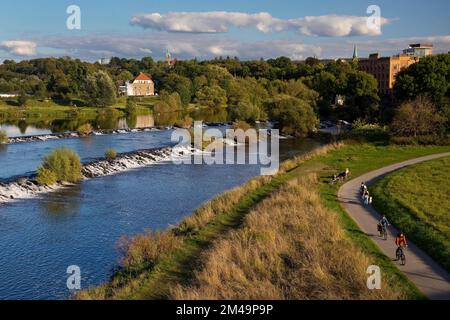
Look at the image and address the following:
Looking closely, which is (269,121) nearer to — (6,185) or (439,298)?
(6,185)

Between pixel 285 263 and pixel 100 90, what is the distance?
87.1 metres

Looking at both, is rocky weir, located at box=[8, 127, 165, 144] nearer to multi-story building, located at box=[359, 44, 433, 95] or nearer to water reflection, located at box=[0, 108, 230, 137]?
water reflection, located at box=[0, 108, 230, 137]

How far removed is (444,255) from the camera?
18.6 meters

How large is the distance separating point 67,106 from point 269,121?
144ft

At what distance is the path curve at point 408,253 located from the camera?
53.0 ft

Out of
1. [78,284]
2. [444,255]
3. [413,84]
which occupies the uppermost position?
[413,84]

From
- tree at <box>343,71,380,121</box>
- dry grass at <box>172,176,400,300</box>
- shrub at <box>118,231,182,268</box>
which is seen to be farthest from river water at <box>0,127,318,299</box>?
tree at <box>343,71,380,121</box>

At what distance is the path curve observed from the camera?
16.2 metres

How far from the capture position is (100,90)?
326 ft

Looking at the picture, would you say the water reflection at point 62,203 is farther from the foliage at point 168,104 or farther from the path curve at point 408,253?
the foliage at point 168,104

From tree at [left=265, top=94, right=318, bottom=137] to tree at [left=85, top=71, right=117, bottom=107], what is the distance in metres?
43.3

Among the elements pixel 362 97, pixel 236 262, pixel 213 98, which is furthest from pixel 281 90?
pixel 236 262

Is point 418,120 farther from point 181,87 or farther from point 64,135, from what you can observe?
point 181,87
